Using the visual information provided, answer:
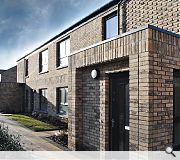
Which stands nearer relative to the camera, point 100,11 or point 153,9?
point 153,9

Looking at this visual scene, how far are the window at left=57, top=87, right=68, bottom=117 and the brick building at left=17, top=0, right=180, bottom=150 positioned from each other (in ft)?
21.8

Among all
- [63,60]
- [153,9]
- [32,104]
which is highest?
[153,9]

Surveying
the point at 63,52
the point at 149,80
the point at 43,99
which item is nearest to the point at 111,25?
the point at 63,52

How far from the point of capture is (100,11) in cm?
1238

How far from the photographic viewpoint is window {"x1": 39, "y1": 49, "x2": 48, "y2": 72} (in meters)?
19.8

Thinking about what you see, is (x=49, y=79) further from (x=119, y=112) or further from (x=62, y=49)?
(x=119, y=112)

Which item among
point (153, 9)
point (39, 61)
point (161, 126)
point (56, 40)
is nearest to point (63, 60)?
point (56, 40)

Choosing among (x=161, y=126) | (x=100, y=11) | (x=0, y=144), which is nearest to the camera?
(x=161, y=126)

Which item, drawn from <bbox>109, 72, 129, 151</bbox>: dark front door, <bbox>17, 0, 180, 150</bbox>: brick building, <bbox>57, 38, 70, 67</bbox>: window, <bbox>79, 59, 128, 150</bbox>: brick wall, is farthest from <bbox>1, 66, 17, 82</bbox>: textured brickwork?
<bbox>109, 72, 129, 151</bbox>: dark front door

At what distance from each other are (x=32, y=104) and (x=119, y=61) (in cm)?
1724

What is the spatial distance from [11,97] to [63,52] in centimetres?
1000

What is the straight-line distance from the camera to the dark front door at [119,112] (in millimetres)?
6145

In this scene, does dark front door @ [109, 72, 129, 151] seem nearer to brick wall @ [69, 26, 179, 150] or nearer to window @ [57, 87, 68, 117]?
brick wall @ [69, 26, 179, 150]

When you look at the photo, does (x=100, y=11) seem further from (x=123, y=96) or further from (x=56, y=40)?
(x=123, y=96)
